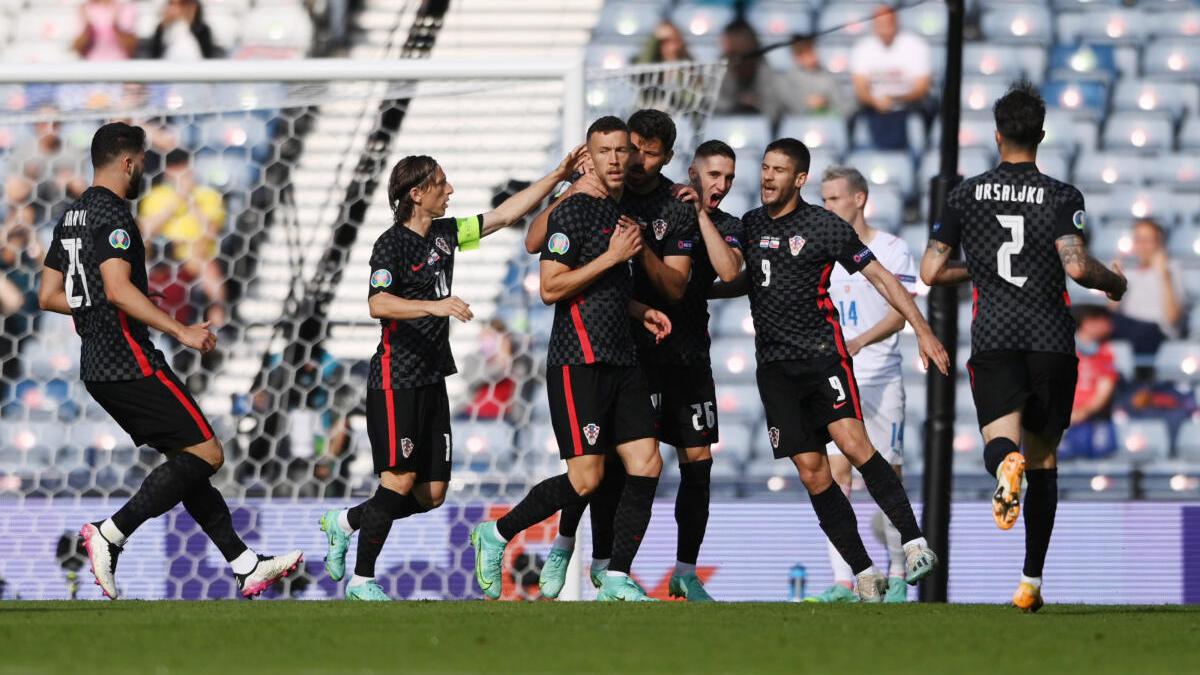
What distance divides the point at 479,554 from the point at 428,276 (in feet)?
3.25

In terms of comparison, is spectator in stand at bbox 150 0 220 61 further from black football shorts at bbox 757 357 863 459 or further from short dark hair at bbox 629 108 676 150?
black football shorts at bbox 757 357 863 459

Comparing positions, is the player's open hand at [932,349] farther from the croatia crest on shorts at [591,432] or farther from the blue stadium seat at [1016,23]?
the blue stadium seat at [1016,23]

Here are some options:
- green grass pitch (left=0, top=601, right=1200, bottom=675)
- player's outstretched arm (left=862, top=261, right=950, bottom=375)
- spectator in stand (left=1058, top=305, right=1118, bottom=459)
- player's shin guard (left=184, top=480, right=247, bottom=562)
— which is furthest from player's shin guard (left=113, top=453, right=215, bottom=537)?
spectator in stand (left=1058, top=305, right=1118, bottom=459)

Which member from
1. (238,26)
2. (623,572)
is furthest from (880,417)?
(238,26)

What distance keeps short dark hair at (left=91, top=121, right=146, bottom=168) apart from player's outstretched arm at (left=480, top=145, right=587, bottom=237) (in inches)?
48.9

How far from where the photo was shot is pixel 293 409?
882 cm

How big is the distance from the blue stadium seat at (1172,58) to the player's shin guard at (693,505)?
23.5 feet

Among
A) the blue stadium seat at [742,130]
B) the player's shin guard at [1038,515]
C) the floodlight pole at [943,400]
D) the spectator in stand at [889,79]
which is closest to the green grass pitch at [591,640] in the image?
the player's shin guard at [1038,515]

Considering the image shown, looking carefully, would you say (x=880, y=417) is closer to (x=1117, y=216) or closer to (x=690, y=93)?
(x=690, y=93)

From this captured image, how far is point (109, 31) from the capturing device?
12.6 m

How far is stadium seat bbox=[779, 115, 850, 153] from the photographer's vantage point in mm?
12008

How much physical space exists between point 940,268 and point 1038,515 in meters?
0.84

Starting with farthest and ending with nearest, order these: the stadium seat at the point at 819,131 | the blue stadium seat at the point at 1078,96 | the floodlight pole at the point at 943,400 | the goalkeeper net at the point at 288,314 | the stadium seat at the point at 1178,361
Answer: the blue stadium seat at the point at 1078,96
the stadium seat at the point at 819,131
the stadium seat at the point at 1178,361
the goalkeeper net at the point at 288,314
the floodlight pole at the point at 943,400

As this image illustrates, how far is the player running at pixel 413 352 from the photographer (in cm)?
644
